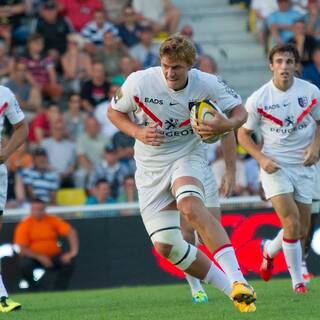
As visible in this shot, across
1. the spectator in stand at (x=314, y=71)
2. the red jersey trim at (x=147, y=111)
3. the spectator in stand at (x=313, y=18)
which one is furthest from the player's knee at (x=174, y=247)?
the spectator in stand at (x=313, y=18)

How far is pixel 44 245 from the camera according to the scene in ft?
57.4

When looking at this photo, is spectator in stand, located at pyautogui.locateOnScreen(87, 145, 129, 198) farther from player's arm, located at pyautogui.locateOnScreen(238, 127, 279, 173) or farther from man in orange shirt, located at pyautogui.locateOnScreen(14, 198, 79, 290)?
player's arm, located at pyautogui.locateOnScreen(238, 127, 279, 173)

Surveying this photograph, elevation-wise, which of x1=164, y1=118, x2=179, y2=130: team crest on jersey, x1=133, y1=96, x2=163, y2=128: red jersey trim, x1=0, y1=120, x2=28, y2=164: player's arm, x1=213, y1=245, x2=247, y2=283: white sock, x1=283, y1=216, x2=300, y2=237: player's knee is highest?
x1=133, y1=96, x2=163, y2=128: red jersey trim

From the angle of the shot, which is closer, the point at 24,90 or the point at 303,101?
the point at 303,101

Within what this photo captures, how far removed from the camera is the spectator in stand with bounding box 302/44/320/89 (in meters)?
20.5

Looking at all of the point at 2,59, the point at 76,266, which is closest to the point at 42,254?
the point at 76,266

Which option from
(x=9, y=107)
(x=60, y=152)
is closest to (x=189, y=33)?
(x=60, y=152)

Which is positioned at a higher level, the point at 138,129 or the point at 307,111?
the point at 138,129

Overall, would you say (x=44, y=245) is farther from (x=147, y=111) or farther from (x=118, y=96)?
(x=147, y=111)

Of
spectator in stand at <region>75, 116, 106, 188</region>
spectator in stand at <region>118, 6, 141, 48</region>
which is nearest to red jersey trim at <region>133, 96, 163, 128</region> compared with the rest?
spectator in stand at <region>75, 116, 106, 188</region>

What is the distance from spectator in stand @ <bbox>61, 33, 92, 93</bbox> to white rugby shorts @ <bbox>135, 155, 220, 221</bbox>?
1055 cm

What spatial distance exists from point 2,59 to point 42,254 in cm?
449

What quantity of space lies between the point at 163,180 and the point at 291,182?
2886 mm

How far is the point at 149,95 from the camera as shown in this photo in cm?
1034
